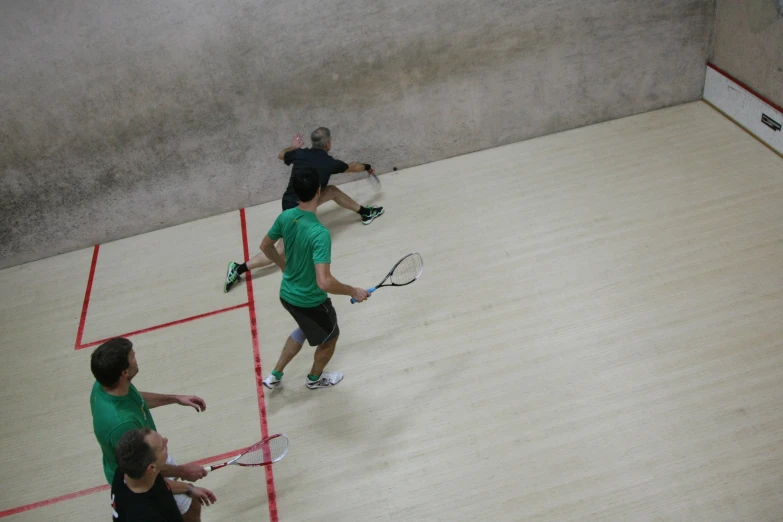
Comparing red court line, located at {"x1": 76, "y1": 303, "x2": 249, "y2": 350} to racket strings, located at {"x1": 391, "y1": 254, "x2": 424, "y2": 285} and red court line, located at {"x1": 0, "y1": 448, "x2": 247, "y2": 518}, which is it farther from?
red court line, located at {"x1": 0, "y1": 448, "x2": 247, "y2": 518}

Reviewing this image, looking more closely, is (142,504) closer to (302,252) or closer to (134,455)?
(134,455)

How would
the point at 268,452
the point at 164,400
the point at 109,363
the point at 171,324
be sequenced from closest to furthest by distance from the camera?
the point at 109,363 < the point at 164,400 < the point at 268,452 < the point at 171,324

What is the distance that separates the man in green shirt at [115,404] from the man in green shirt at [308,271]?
0.88 metres

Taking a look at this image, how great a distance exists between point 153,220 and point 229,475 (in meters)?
2.61

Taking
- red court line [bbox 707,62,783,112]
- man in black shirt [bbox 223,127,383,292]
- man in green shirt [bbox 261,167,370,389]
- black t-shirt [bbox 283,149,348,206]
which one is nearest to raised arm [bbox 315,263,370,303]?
man in green shirt [bbox 261,167,370,389]

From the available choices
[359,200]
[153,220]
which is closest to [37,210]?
[153,220]

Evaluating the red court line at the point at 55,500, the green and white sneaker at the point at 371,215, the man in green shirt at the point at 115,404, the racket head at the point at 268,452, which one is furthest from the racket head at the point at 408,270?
the man in green shirt at the point at 115,404

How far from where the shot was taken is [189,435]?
12.1 feet

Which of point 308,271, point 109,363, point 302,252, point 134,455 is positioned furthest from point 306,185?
point 134,455

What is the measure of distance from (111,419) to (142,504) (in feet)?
1.31

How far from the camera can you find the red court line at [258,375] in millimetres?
3268

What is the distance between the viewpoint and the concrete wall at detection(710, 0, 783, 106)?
4719 mm

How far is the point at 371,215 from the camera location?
497cm

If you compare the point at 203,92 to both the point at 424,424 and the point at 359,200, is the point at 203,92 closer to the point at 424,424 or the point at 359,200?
the point at 359,200
